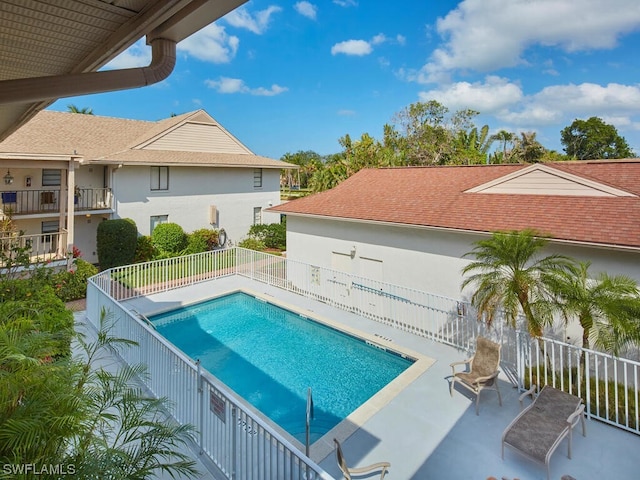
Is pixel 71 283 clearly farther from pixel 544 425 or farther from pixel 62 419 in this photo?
pixel 544 425

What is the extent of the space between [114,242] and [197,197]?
20.4 feet

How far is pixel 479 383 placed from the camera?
7.15 m

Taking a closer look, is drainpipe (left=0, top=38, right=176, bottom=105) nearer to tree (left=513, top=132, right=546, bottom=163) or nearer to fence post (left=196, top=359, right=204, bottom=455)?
fence post (left=196, top=359, right=204, bottom=455)

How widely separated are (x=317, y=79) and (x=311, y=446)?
136ft

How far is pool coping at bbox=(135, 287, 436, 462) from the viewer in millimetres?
6243

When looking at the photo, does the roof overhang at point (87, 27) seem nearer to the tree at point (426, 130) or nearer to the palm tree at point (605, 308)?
the palm tree at point (605, 308)

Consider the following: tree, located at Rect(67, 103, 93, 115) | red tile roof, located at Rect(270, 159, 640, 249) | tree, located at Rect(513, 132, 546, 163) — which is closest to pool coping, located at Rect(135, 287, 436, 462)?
red tile roof, located at Rect(270, 159, 640, 249)

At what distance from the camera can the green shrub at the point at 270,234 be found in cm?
2398

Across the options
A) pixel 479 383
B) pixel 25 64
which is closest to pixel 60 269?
pixel 25 64

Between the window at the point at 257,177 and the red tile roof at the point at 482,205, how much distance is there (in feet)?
30.4

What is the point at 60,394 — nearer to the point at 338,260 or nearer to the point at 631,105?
the point at 338,260

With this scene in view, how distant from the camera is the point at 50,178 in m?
17.9

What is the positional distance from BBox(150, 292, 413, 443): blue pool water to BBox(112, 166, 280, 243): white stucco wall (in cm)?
857

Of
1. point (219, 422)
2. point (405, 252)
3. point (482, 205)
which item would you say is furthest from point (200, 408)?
point (482, 205)
